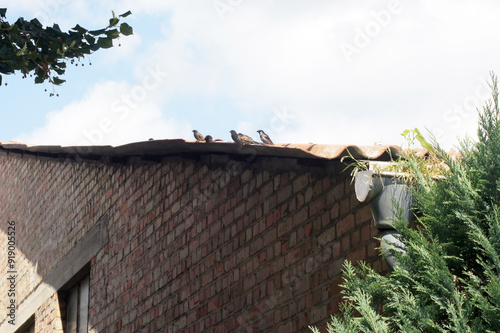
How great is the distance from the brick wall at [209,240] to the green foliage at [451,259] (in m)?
0.52

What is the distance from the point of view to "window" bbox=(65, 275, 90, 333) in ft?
28.0

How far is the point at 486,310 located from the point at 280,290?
2.04 m

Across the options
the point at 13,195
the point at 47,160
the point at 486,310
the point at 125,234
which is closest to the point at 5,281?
the point at 13,195

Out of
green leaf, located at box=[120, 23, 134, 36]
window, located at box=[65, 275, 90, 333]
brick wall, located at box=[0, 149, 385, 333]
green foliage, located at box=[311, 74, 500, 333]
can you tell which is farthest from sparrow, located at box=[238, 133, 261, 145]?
window, located at box=[65, 275, 90, 333]

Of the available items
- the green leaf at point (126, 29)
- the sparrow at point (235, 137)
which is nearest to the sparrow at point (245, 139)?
Answer: the sparrow at point (235, 137)

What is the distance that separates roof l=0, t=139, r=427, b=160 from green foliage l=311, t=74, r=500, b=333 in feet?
1.52

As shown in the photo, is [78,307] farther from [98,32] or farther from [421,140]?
[421,140]

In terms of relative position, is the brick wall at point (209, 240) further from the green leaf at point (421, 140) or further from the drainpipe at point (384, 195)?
the green leaf at point (421, 140)

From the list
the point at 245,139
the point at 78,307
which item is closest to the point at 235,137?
the point at 245,139

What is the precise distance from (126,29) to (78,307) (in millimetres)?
4843

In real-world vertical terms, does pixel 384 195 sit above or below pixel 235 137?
below

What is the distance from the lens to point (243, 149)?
196 inches

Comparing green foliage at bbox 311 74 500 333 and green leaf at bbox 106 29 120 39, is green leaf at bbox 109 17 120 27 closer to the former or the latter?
green leaf at bbox 106 29 120 39

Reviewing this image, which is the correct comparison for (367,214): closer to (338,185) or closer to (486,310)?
(338,185)
